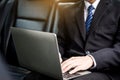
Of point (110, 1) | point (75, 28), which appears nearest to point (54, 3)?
point (75, 28)

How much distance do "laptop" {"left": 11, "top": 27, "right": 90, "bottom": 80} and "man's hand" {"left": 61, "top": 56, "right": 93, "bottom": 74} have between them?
0.04 metres

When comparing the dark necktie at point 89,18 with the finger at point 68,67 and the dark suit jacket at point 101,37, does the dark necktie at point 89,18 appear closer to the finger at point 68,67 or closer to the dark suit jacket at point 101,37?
the dark suit jacket at point 101,37

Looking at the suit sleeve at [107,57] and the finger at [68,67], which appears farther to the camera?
the suit sleeve at [107,57]

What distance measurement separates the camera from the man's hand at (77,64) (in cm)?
109

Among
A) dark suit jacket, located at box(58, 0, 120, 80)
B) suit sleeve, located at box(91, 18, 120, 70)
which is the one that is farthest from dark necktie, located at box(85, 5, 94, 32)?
suit sleeve, located at box(91, 18, 120, 70)

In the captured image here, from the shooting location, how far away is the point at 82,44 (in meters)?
1.36

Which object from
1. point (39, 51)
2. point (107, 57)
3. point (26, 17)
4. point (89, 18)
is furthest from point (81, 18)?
point (26, 17)

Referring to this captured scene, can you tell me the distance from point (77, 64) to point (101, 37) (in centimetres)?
27

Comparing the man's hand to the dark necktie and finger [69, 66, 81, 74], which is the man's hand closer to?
finger [69, 66, 81, 74]

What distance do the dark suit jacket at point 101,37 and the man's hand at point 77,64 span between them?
5 centimetres

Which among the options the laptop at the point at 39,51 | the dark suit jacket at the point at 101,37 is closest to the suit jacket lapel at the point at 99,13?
the dark suit jacket at the point at 101,37

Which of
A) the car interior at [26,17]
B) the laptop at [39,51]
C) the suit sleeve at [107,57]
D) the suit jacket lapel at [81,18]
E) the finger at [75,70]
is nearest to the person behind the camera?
the laptop at [39,51]

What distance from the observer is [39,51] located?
1073 mm

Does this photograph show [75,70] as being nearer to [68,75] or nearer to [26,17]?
[68,75]
